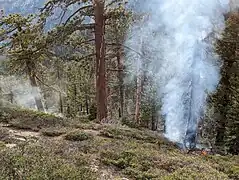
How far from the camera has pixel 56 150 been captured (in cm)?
796

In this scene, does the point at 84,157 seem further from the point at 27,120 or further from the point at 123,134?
the point at 27,120

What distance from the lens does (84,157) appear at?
7.60 meters

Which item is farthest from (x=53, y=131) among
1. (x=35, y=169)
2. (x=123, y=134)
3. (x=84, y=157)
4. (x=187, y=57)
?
(x=187, y=57)

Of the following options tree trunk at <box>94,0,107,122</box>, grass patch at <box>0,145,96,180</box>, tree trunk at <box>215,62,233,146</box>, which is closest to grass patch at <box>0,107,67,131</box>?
tree trunk at <box>94,0,107,122</box>

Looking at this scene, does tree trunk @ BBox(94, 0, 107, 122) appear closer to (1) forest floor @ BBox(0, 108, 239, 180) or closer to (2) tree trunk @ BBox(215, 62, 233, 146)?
(1) forest floor @ BBox(0, 108, 239, 180)

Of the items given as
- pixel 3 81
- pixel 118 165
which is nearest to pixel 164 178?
pixel 118 165

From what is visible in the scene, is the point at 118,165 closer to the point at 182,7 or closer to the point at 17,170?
the point at 17,170

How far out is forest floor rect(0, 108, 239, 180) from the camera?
17.8ft

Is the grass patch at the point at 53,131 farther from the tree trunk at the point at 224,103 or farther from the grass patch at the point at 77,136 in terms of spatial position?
the tree trunk at the point at 224,103

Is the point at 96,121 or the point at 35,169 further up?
the point at 35,169

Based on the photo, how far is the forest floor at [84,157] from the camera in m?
5.43

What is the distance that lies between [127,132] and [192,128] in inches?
150

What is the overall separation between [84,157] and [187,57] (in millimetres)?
10460

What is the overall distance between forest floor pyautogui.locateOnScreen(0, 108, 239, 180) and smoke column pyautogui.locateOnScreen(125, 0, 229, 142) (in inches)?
133
